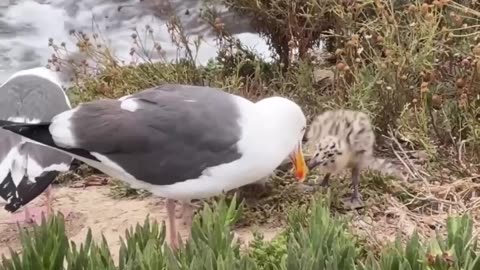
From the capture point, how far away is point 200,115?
404cm

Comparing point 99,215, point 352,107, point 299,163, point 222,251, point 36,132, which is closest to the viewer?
point 222,251

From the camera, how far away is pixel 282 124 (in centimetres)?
408

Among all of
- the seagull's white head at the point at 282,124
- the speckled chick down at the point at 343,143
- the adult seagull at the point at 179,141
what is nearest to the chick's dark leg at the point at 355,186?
the speckled chick down at the point at 343,143

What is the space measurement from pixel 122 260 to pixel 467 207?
2.00 m

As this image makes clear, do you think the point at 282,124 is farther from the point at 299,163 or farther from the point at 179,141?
the point at 179,141

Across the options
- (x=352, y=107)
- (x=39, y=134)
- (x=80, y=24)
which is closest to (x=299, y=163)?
(x=352, y=107)

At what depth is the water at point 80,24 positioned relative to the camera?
7.94 m

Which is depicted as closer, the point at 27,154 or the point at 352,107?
the point at 27,154

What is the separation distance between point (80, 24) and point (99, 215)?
4.41 meters

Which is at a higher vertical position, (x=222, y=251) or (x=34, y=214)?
(x=222, y=251)

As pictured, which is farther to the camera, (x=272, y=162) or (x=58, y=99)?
(x=58, y=99)

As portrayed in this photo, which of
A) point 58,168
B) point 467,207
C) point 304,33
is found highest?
point 304,33

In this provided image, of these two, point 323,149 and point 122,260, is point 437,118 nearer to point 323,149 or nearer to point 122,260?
point 323,149

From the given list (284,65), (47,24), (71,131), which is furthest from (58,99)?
(47,24)
